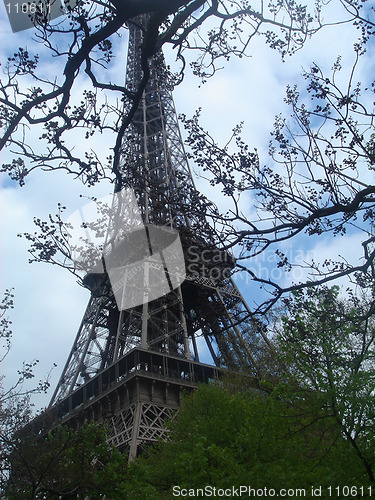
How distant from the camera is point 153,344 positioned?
92.7ft

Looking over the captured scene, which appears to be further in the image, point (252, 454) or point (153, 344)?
point (153, 344)

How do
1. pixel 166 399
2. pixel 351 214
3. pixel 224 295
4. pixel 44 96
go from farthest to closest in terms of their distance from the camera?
pixel 224 295 → pixel 166 399 → pixel 351 214 → pixel 44 96

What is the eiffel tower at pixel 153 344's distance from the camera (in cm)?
845

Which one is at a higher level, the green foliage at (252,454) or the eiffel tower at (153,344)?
the eiffel tower at (153,344)

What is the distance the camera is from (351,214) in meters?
7.79

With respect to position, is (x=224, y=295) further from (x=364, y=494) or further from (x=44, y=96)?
(x=44, y=96)

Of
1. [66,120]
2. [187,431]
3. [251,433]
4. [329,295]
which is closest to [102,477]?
[187,431]

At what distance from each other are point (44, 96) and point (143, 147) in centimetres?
3462

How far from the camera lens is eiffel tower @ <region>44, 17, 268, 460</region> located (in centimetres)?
845

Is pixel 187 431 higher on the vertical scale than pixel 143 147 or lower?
lower

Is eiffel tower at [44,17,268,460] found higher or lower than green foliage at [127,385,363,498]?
higher

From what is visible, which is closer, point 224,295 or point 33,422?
point 33,422

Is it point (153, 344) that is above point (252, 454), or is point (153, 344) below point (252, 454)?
above

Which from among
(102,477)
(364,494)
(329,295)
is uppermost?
(329,295)
